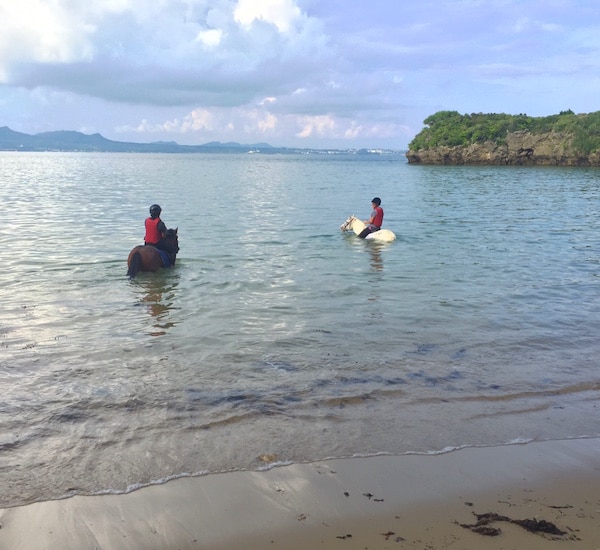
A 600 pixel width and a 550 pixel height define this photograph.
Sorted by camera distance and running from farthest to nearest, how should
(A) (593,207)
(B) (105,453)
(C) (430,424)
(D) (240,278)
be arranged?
(A) (593,207), (D) (240,278), (C) (430,424), (B) (105,453)

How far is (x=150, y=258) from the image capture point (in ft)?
49.9

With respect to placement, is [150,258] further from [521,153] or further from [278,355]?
[521,153]

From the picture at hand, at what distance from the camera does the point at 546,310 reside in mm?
11953

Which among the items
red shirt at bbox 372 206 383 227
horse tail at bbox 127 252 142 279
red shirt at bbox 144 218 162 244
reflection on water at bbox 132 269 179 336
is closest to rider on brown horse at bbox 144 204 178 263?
red shirt at bbox 144 218 162 244

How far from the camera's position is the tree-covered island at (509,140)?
93250mm

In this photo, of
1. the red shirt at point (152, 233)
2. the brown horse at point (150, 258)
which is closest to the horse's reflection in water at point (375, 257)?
the brown horse at point (150, 258)

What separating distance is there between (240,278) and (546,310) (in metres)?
7.21

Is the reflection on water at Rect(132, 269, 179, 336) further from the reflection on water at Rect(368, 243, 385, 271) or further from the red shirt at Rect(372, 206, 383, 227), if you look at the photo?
the red shirt at Rect(372, 206, 383, 227)

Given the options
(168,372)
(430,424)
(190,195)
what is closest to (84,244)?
(168,372)

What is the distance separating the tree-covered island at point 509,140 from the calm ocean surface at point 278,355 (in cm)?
8133

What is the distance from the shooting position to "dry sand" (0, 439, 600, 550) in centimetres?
447

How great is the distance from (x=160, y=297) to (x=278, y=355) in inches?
187

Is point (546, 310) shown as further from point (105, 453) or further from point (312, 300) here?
point (105, 453)

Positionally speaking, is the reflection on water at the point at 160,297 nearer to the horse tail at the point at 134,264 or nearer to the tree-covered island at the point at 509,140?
the horse tail at the point at 134,264
